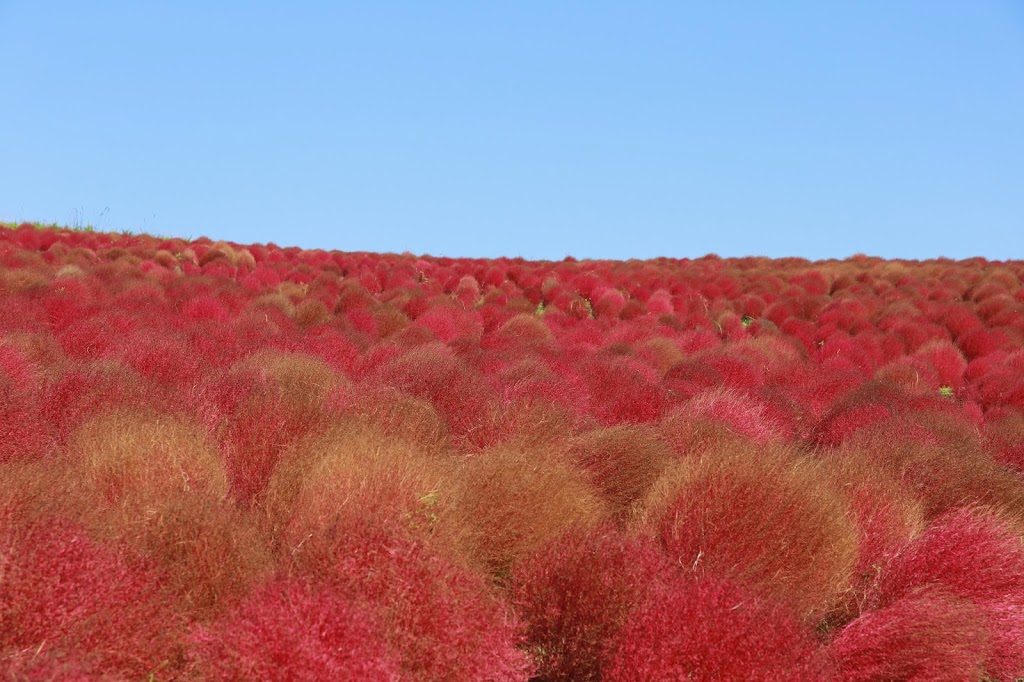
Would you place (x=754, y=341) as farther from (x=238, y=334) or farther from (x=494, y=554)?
(x=494, y=554)

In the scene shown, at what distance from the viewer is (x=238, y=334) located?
28.8ft

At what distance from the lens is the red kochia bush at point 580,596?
13.0ft

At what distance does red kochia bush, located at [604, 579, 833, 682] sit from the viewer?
3518 millimetres

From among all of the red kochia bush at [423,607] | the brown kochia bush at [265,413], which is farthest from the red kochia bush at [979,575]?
the brown kochia bush at [265,413]

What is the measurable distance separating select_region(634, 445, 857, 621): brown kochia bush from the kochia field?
0.6 inches

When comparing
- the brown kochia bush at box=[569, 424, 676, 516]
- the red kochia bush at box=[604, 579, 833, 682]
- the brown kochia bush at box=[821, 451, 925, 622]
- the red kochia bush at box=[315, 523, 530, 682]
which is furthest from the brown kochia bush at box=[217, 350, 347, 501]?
the brown kochia bush at box=[821, 451, 925, 622]

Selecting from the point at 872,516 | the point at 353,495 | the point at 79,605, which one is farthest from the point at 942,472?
the point at 79,605

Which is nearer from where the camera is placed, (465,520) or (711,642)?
(711,642)

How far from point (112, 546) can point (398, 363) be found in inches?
158

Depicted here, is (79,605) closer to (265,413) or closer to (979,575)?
(265,413)

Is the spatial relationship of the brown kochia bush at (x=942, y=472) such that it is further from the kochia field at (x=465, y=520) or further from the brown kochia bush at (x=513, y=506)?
the brown kochia bush at (x=513, y=506)

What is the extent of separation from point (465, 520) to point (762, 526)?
146 cm

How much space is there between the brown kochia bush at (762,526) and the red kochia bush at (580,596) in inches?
15.4

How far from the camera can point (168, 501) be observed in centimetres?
389
